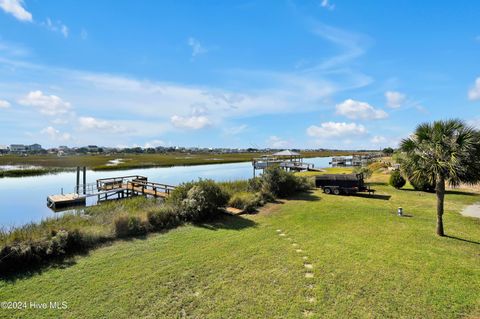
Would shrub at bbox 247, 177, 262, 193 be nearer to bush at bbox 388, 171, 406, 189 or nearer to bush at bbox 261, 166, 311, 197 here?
bush at bbox 261, 166, 311, 197

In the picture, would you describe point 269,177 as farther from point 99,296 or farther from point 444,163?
point 99,296

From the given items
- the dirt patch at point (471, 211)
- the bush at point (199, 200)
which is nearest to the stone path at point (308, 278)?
the bush at point (199, 200)

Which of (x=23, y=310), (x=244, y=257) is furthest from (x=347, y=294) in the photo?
(x=23, y=310)

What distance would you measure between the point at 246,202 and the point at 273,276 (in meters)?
7.25

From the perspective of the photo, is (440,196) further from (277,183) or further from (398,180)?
(398,180)

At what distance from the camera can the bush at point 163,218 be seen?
951 centimetres

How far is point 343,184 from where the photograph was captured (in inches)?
643

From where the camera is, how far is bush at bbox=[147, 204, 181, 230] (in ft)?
31.2

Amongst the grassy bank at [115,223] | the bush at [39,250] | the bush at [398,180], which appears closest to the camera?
the bush at [39,250]

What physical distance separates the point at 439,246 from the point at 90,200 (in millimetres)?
25805

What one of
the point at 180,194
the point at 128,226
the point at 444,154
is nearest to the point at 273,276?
the point at 128,226

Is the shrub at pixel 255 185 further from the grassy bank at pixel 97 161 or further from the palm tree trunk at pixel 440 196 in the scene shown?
the grassy bank at pixel 97 161

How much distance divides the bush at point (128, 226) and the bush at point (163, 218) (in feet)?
1.50

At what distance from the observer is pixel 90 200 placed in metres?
23.6
